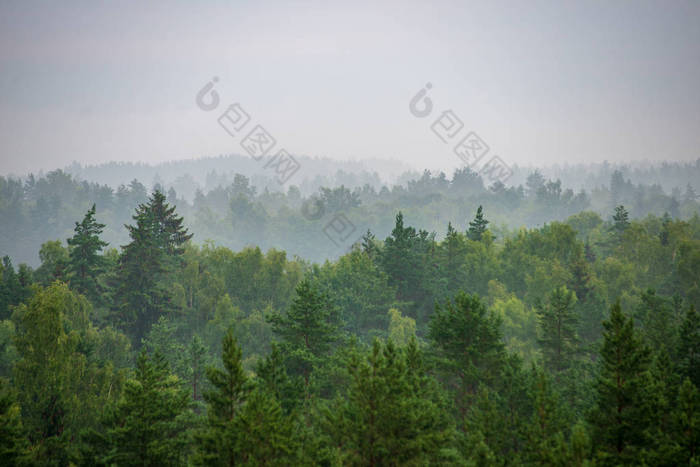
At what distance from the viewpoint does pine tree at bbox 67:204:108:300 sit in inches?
1564

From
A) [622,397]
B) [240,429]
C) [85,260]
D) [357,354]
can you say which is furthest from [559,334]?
[85,260]

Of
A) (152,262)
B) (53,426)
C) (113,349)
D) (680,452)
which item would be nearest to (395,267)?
(152,262)

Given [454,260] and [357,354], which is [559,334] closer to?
[357,354]

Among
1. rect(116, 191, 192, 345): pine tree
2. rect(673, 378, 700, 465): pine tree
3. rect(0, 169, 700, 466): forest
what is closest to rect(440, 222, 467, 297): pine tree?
rect(0, 169, 700, 466): forest

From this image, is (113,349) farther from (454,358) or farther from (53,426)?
(454,358)

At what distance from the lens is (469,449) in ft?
46.4

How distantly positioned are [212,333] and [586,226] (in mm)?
74947

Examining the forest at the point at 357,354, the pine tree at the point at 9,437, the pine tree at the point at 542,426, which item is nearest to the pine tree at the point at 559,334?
the forest at the point at 357,354

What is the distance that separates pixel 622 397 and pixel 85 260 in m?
41.6

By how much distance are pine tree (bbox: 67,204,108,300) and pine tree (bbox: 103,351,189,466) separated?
28.4 m

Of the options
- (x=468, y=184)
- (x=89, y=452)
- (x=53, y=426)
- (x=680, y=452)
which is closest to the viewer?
(x=680, y=452)

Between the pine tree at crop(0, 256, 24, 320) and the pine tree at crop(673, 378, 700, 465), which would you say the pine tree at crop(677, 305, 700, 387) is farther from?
the pine tree at crop(0, 256, 24, 320)

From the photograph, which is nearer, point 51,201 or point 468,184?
point 51,201

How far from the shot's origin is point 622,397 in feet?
45.4
